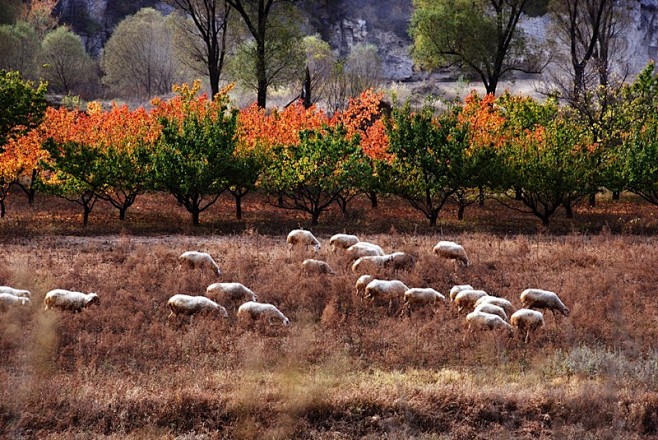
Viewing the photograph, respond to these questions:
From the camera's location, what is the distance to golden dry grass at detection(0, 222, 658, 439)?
9.16 meters

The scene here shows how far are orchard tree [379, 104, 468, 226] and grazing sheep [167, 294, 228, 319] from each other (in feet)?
46.6

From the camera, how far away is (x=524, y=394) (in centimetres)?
988

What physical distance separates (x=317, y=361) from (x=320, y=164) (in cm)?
1502

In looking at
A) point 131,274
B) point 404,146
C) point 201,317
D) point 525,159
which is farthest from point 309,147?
point 201,317

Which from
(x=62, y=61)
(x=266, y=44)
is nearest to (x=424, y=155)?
(x=266, y=44)

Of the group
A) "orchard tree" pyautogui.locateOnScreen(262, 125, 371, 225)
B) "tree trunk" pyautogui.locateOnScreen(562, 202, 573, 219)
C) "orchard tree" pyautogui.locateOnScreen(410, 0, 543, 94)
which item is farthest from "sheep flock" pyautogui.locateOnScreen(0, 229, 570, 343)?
"orchard tree" pyautogui.locateOnScreen(410, 0, 543, 94)

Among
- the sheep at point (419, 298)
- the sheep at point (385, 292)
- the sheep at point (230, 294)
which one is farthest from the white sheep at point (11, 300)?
the sheep at point (419, 298)

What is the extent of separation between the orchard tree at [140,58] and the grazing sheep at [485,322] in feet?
183

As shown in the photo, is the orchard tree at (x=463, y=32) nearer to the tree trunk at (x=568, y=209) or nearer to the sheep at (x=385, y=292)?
the tree trunk at (x=568, y=209)

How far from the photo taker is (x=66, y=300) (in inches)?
514

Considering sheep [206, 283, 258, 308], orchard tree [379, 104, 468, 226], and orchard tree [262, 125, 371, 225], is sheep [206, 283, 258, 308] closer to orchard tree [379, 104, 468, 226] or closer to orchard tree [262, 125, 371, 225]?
orchard tree [262, 125, 371, 225]

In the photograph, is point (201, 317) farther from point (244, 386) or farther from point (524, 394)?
point (524, 394)

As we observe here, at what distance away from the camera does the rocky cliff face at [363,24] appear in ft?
280

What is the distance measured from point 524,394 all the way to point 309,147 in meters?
16.8
